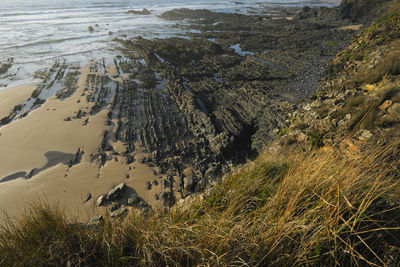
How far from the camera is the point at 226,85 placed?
15.5 meters

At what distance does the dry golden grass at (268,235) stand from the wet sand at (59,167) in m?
3.88

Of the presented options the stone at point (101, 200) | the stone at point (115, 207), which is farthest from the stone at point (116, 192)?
the stone at point (115, 207)

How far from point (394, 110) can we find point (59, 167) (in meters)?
12.1

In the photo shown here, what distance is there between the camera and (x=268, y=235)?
1.89 meters

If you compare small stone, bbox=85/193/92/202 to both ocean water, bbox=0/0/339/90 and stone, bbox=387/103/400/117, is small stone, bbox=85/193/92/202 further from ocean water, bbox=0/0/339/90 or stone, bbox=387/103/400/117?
ocean water, bbox=0/0/339/90

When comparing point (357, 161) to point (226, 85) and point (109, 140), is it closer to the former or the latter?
point (109, 140)

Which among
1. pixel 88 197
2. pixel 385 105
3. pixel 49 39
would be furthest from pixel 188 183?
pixel 49 39

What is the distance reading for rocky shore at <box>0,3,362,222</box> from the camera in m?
7.80

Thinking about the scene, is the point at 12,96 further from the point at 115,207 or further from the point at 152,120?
the point at 115,207

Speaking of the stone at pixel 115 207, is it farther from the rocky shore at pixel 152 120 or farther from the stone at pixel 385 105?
the stone at pixel 385 105

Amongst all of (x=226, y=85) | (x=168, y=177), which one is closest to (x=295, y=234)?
(x=168, y=177)

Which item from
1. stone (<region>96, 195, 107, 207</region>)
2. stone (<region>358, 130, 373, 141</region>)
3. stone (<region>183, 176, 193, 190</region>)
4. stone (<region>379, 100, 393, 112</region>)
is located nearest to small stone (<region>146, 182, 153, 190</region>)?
stone (<region>183, 176, 193, 190</region>)

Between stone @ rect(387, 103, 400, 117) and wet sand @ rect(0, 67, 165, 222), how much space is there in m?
7.70

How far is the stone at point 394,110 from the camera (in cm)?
485
